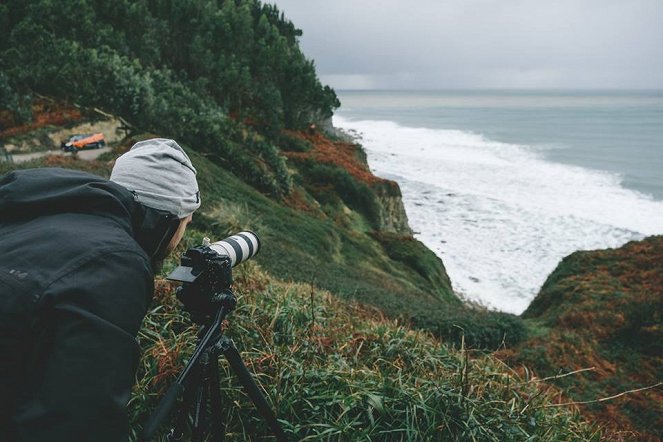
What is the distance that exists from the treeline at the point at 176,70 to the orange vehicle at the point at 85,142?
1.32m

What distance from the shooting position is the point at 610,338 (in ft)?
27.6

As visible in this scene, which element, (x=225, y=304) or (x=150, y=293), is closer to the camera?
(x=150, y=293)

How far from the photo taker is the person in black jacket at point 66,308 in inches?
44.6

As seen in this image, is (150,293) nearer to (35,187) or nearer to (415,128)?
(35,187)

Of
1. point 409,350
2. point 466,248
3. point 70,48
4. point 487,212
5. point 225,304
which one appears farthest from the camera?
point 487,212

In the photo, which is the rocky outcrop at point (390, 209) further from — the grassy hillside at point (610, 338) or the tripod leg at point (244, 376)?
the tripod leg at point (244, 376)

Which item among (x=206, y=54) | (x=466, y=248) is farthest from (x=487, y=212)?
(x=206, y=54)

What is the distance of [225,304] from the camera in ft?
6.33

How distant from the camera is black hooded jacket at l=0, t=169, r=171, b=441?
3.70 ft

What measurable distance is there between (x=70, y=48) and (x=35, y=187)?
2094cm

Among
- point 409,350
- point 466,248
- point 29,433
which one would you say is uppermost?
point 29,433

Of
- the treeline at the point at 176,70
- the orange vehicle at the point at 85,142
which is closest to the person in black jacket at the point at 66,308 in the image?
the orange vehicle at the point at 85,142

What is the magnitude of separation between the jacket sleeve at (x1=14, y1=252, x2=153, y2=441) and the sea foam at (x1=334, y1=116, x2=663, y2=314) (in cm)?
1915

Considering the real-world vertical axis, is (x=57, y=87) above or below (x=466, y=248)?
above
